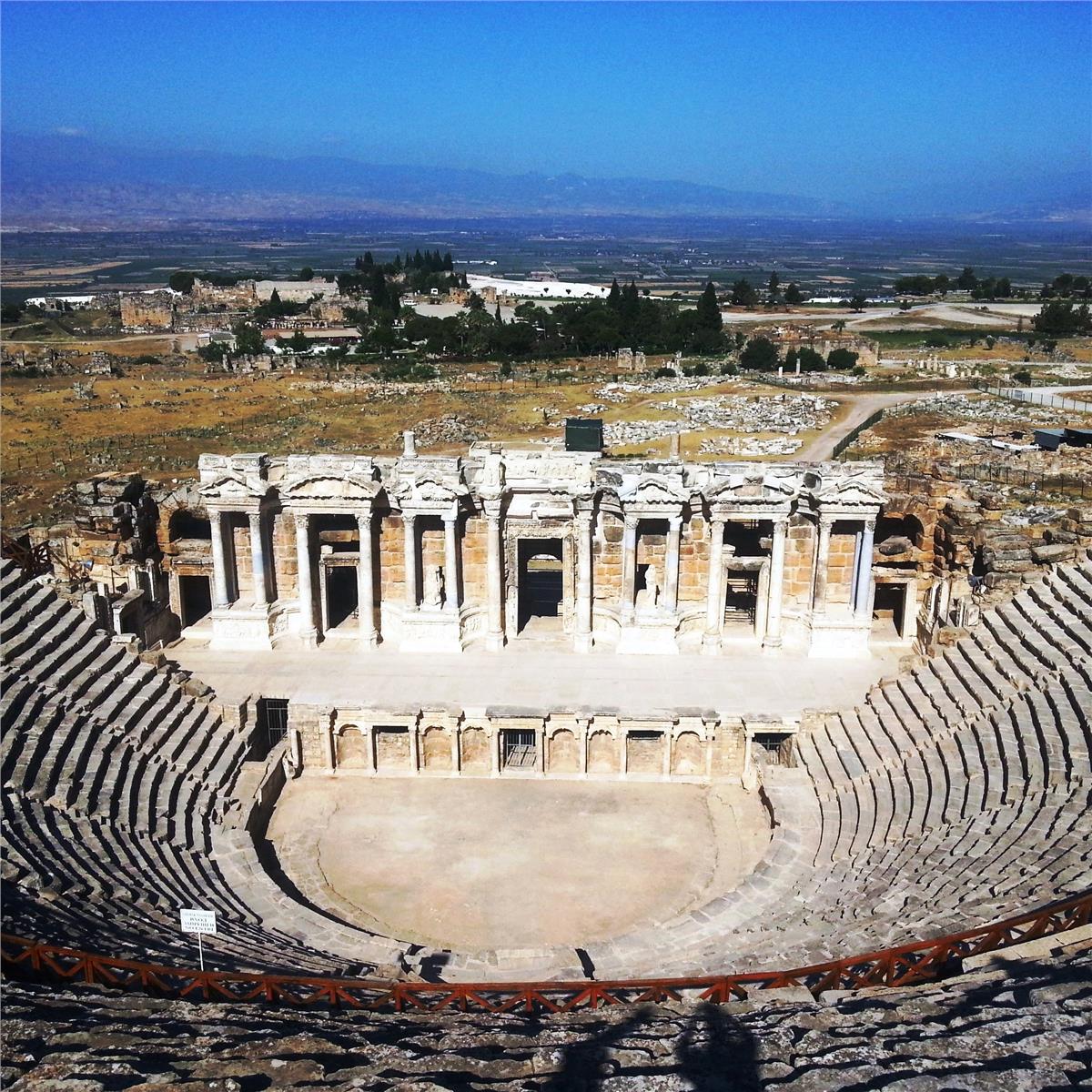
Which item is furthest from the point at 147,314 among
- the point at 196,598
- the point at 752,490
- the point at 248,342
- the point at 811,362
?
the point at 752,490

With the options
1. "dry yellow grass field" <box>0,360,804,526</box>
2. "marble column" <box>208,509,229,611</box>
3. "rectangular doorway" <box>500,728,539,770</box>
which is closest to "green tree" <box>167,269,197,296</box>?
"dry yellow grass field" <box>0,360,804,526</box>

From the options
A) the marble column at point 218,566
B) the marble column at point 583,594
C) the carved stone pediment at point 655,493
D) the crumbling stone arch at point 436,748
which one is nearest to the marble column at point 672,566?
the carved stone pediment at point 655,493

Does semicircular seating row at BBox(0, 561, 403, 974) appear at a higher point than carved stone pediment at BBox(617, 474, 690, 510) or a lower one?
lower

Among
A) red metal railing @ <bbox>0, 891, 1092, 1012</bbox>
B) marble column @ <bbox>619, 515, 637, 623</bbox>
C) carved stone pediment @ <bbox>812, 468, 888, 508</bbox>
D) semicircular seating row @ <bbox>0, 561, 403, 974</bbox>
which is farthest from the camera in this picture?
marble column @ <bbox>619, 515, 637, 623</bbox>

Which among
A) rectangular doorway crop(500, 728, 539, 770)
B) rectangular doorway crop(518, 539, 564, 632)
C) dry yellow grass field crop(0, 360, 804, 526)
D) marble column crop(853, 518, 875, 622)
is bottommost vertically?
dry yellow grass field crop(0, 360, 804, 526)

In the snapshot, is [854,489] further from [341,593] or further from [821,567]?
[341,593]

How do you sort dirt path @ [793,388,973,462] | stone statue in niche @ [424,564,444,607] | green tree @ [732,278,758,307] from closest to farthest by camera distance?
stone statue in niche @ [424,564,444,607] → dirt path @ [793,388,973,462] → green tree @ [732,278,758,307]

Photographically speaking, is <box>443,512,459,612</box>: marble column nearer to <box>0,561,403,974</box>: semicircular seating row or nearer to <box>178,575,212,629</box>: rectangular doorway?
<box>0,561,403,974</box>: semicircular seating row
